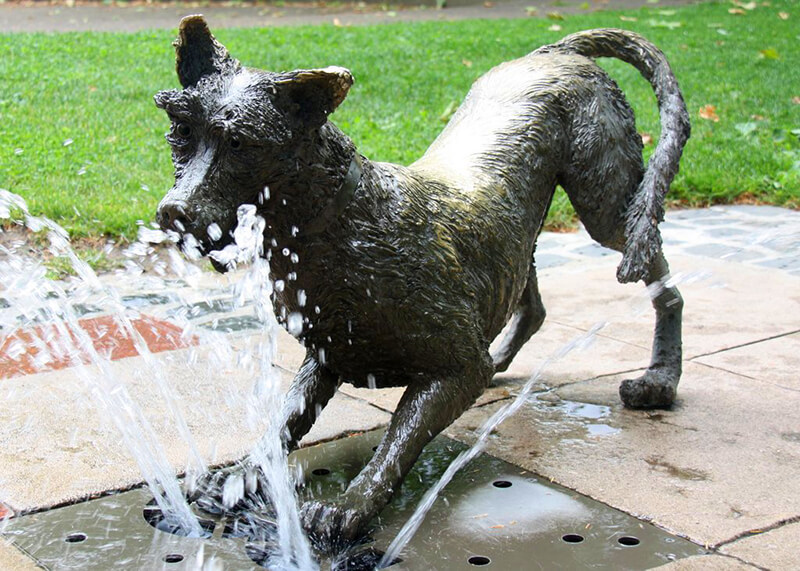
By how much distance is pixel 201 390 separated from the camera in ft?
14.0

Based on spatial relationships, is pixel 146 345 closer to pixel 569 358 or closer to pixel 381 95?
pixel 569 358

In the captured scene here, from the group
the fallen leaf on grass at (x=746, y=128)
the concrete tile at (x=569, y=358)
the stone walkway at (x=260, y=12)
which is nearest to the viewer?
the concrete tile at (x=569, y=358)

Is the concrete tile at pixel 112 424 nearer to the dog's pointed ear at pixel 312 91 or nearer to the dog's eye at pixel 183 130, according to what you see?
the dog's eye at pixel 183 130

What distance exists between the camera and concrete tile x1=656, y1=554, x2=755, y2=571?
285cm

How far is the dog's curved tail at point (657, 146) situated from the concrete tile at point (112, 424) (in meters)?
1.16

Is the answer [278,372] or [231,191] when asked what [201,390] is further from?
[231,191]

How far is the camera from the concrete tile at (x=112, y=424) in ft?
11.3

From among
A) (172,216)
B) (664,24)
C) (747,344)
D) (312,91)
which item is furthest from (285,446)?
(664,24)

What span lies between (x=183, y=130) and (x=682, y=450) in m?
2.12

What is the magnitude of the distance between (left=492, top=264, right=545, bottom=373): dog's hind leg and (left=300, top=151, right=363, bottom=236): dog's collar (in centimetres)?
159

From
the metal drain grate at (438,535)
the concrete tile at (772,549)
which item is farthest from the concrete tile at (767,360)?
the metal drain grate at (438,535)

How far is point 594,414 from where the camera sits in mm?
4066

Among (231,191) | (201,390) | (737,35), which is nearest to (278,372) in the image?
(201,390)

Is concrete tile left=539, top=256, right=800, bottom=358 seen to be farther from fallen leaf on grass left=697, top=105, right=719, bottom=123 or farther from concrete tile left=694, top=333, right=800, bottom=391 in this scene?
fallen leaf on grass left=697, top=105, right=719, bottom=123
